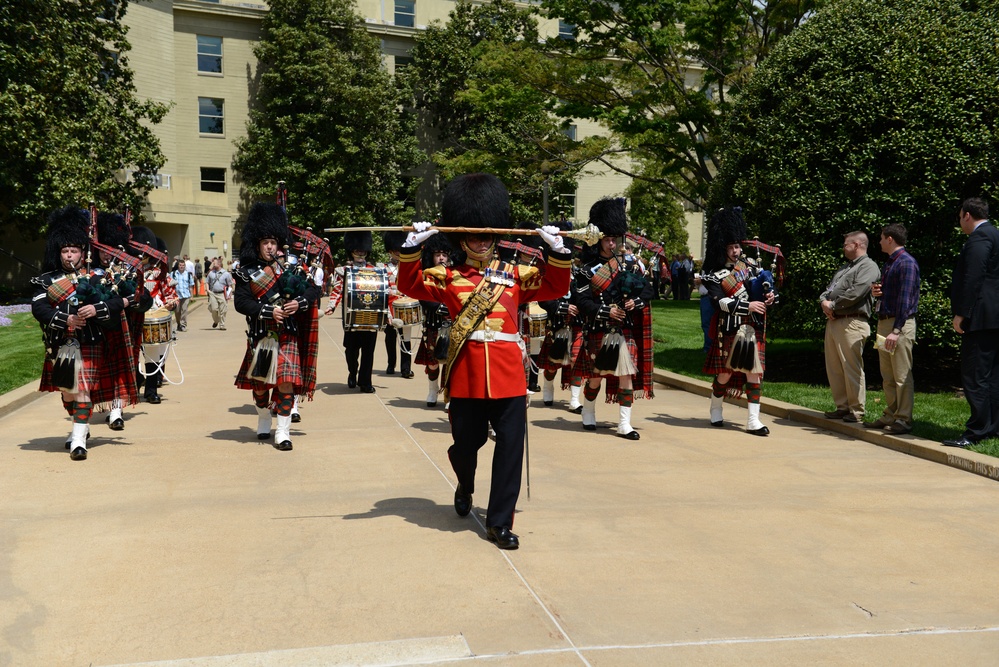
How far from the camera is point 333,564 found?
5074 millimetres

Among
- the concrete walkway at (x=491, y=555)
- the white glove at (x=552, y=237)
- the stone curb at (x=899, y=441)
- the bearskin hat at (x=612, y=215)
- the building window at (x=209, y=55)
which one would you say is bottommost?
the concrete walkway at (x=491, y=555)

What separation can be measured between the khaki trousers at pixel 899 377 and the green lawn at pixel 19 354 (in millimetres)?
9450

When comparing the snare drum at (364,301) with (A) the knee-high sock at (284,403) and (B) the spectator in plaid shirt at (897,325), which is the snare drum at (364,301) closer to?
(A) the knee-high sock at (284,403)

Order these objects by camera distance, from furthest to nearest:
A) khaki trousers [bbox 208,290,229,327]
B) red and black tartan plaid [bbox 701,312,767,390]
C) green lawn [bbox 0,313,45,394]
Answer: khaki trousers [bbox 208,290,229,327], green lawn [bbox 0,313,45,394], red and black tartan plaid [bbox 701,312,767,390]

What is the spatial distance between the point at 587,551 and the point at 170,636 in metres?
2.22

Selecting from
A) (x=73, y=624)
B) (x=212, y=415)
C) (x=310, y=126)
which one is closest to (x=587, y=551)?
(x=73, y=624)

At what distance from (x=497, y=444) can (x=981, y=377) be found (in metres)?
4.54

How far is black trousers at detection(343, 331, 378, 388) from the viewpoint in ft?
39.1

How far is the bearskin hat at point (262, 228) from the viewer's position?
834 centimetres

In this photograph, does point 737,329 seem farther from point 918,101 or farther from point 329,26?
point 329,26

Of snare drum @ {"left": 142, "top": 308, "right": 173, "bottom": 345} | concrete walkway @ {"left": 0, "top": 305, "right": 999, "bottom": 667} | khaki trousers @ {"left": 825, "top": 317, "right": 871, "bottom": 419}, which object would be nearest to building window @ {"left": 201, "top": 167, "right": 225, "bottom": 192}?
snare drum @ {"left": 142, "top": 308, "right": 173, "bottom": 345}

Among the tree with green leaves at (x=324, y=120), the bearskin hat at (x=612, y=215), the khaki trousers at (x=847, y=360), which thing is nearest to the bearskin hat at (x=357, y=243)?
the bearskin hat at (x=612, y=215)

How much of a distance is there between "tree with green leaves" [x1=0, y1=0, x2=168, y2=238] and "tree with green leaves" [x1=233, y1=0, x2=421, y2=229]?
37.5ft

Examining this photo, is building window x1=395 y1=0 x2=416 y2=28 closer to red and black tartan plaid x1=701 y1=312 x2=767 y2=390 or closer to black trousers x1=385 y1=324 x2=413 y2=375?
black trousers x1=385 y1=324 x2=413 y2=375
